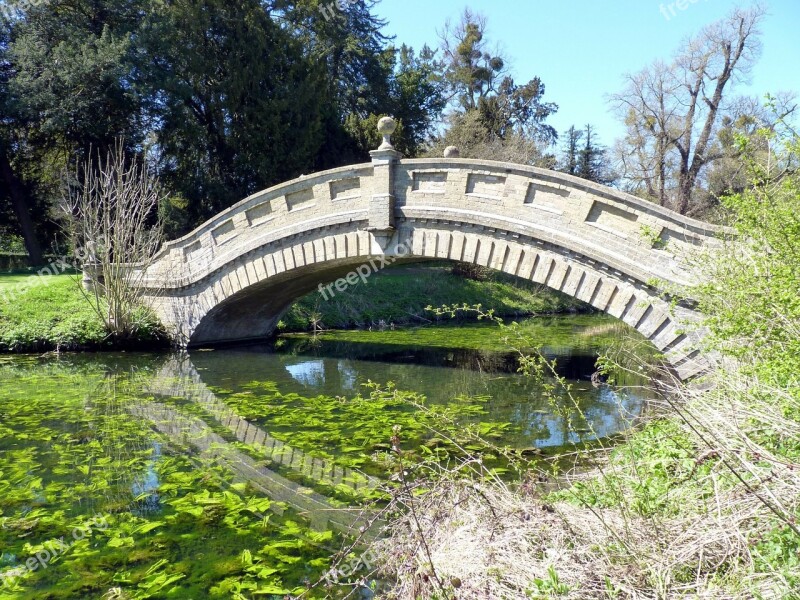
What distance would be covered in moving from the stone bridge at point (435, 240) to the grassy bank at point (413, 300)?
3873 mm

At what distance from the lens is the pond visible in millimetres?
4113

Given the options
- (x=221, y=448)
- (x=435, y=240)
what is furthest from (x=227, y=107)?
(x=221, y=448)

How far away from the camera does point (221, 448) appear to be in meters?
6.71

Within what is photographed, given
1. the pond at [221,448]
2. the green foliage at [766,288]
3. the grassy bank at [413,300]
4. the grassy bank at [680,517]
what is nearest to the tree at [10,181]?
the grassy bank at [413,300]

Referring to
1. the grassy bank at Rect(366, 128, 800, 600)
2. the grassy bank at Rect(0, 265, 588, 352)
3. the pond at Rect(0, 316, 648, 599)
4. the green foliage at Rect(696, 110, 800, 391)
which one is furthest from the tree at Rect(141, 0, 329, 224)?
the grassy bank at Rect(366, 128, 800, 600)

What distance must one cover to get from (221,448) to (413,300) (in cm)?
1499

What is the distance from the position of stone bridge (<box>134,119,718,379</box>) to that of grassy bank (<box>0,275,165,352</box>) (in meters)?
1.24

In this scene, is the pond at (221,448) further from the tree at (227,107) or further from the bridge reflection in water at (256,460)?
the tree at (227,107)

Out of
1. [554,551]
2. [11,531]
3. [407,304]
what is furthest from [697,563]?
[407,304]

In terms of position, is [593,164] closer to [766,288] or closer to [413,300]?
[413,300]

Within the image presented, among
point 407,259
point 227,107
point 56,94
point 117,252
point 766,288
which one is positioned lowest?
point 766,288

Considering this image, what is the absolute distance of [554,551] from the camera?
2.97 m

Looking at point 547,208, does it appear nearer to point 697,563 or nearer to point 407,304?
point 697,563

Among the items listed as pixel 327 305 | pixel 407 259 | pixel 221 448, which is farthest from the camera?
pixel 327 305
